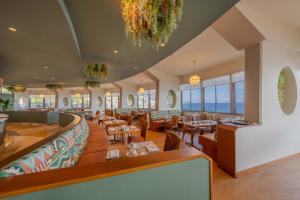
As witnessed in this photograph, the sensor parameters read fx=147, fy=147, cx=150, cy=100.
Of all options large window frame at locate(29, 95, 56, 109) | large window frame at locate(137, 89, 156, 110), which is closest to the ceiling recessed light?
large window frame at locate(137, 89, 156, 110)

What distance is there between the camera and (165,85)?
8.93 m

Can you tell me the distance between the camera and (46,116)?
905 centimetres

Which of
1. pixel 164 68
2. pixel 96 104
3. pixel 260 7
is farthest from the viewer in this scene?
pixel 96 104

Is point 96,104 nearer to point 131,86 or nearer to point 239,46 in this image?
point 131,86

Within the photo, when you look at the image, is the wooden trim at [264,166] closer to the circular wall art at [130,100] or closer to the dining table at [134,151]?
the dining table at [134,151]

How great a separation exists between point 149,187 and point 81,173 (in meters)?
0.47

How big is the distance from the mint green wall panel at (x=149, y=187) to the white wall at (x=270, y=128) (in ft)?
7.04

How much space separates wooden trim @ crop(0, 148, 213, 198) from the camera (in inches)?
32.2

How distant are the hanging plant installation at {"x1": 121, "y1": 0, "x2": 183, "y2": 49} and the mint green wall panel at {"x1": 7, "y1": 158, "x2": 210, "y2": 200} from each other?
1343 mm

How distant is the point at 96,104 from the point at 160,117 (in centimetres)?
1050

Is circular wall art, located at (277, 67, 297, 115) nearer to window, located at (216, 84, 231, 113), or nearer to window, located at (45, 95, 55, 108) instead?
window, located at (216, 84, 231, 113)

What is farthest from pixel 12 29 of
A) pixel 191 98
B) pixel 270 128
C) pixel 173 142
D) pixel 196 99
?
pixel 191 98

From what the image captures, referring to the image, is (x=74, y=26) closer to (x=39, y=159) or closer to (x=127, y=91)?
(x=39, y=159)

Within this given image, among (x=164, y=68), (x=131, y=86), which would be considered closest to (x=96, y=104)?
(x=131, y=86)
